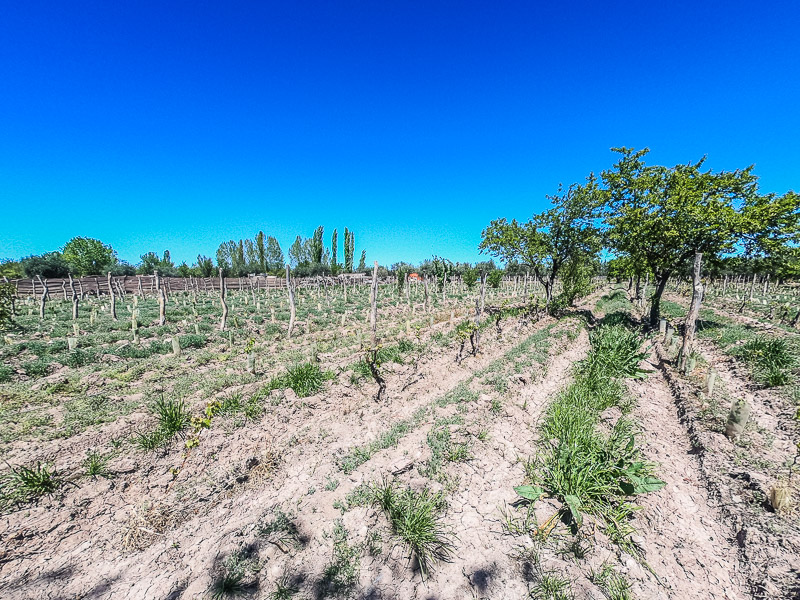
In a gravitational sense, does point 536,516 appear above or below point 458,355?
below

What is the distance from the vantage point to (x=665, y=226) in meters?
12.5

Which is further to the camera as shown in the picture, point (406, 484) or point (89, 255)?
point (89, 255)

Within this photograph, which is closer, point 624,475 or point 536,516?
point 536,516

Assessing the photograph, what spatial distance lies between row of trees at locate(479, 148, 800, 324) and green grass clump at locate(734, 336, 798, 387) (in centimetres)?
258

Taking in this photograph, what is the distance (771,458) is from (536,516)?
4248 mm

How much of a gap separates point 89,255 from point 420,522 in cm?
8287

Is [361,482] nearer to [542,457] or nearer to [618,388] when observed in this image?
[542,457]

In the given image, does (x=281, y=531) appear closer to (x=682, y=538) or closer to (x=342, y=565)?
(x=342, y=565)

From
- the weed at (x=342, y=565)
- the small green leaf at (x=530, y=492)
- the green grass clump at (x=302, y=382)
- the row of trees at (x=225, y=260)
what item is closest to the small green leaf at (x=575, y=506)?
the small green leaf at (x=530, y=492)

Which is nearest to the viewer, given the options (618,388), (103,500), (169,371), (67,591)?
(67,591)

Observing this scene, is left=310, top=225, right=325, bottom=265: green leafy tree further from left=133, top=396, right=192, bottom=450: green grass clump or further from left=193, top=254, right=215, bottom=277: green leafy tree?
left=133, top=396, right=192, bottom=450: green grass clump

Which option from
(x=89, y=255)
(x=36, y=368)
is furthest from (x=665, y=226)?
(x=89, y=255)

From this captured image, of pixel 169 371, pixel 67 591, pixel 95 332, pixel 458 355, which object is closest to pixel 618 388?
pixel 458 355

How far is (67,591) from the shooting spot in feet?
9.52
